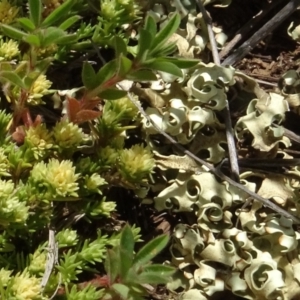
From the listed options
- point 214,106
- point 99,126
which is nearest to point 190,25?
point 214,106

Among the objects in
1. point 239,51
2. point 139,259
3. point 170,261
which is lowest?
point 170,261

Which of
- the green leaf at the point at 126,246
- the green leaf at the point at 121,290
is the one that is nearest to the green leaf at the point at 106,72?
the green leaf at the point at 126,246

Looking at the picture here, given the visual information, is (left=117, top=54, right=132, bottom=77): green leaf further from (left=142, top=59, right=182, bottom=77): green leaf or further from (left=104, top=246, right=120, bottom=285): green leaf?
(left=104, top=246, right=120, bottom=285): green leaf

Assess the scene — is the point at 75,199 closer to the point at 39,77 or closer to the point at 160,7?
the point at 39,77

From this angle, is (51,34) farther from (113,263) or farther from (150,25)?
(113,263)

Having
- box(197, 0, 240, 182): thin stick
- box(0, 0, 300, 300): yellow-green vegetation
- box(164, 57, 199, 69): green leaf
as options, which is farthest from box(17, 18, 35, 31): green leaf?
box(197, 0, 240, 182): thin stick
